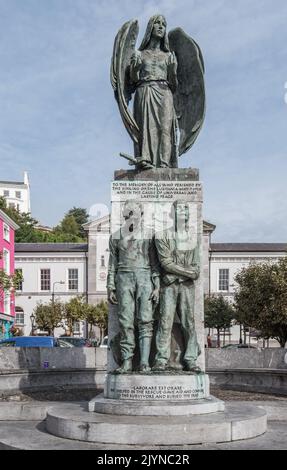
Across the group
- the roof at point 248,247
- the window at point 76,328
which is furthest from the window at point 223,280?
the window at point 76,328

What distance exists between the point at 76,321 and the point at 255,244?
69.2ft

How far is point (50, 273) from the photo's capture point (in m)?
67.6

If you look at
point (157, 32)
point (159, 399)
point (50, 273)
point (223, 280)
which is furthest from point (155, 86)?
point (50, 273)

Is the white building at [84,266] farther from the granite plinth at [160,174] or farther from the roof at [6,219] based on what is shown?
the granite plinth at [160,174]

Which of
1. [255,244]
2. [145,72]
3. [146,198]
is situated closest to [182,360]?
[146,198]

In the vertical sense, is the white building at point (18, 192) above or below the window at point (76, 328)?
above

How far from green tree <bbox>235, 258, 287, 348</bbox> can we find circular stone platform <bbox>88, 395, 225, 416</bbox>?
85.7 feet

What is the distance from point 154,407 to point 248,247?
5791cm

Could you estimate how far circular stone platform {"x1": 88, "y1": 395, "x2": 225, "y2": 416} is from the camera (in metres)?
8.23

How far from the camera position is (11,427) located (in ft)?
28.0

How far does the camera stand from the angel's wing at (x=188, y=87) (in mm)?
10484

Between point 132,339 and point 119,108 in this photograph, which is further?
point 119,108

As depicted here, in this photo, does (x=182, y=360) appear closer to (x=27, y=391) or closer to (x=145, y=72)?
(x=27, y=391)

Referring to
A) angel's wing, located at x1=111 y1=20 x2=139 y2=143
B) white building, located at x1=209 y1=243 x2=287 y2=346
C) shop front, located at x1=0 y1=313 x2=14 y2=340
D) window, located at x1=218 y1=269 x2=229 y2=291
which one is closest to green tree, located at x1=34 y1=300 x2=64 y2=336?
shop front, located at x1=0 y1=313 x2=14 y2=340
